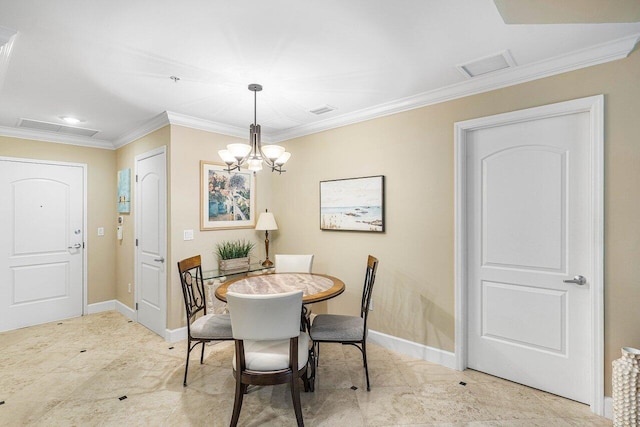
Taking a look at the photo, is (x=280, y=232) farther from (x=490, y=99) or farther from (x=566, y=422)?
(x=566, y=422)

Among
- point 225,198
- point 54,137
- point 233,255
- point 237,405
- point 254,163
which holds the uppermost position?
point 54,137

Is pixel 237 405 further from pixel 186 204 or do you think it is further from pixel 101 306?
pixel 101 306

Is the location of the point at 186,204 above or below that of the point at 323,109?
below

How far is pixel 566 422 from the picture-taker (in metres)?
2.17

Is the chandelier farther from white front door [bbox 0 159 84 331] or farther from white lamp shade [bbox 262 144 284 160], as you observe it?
white front door [bbox 0 159 84 331]

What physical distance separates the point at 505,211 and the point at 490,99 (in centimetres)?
93

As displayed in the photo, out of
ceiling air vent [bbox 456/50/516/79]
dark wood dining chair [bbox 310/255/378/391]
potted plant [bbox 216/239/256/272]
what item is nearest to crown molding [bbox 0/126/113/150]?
potted plant [bbox 216/239/256/272]

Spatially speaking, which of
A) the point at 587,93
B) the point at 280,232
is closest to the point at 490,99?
the point at 587,93

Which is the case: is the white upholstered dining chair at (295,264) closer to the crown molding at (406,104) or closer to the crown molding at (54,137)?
the crown molding at (406,104)

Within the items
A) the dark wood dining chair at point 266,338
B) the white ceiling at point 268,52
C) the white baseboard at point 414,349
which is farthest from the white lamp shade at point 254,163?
the white baseboard at point 414,349

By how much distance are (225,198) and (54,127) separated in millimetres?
2258

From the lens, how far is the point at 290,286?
9.12 feet

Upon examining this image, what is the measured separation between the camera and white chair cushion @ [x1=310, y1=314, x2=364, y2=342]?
2.58 metres

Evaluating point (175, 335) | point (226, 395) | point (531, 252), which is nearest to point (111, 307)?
point (175, 335)
